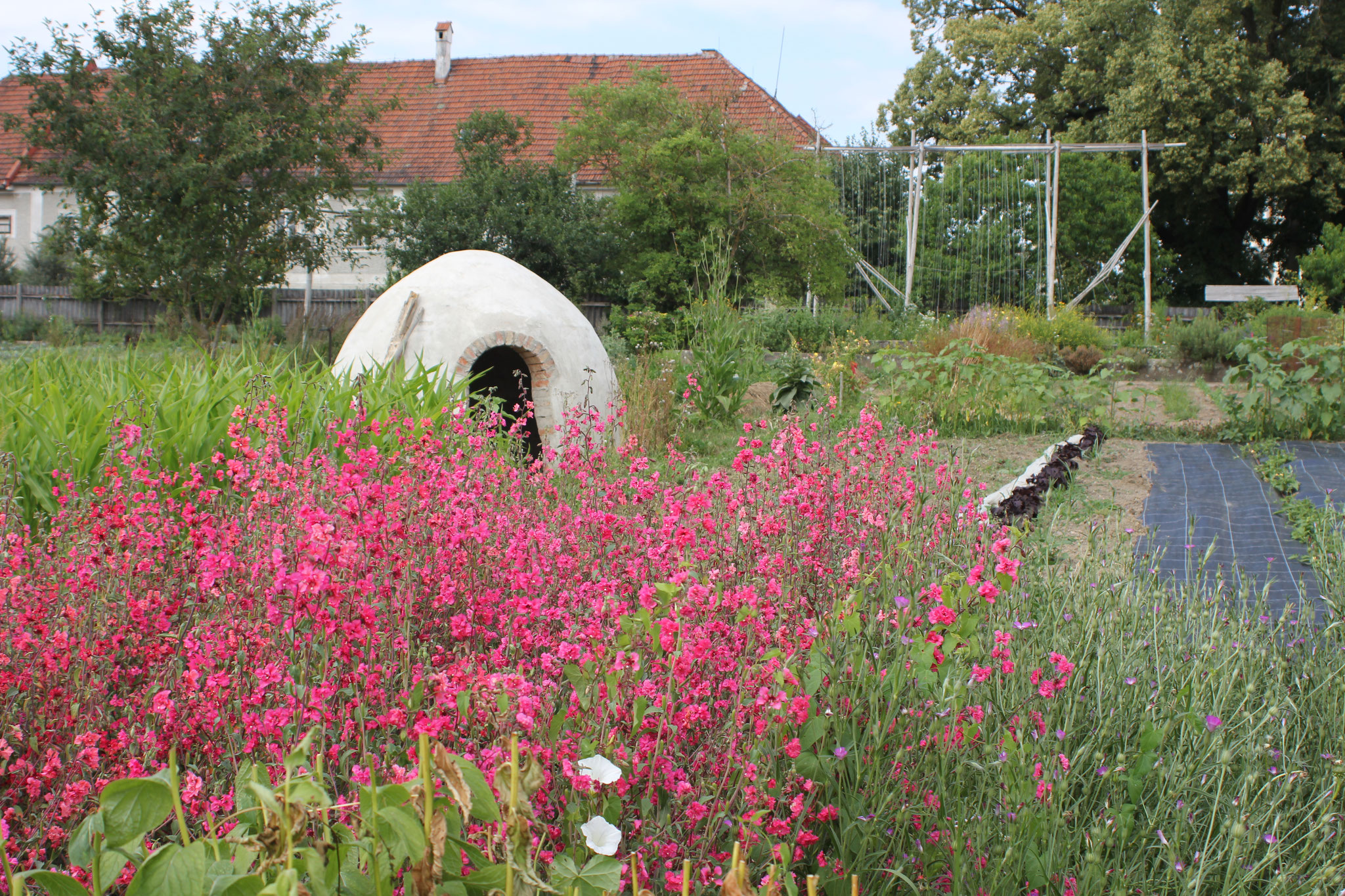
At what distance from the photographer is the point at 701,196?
679 inches

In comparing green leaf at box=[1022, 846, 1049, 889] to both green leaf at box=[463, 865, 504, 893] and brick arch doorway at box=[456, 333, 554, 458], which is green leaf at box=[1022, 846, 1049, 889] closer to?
green leaf at box=[463, 865, 504, 893]

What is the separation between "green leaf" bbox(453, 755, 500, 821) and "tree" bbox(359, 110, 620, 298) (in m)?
17.4

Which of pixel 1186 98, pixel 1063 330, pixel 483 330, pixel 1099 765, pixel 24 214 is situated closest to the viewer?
pixel 1099 765

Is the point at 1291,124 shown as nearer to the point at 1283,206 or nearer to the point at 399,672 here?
the point at 1283,206

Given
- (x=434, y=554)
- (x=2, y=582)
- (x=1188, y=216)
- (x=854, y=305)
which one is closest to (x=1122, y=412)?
(x=434, y=554)

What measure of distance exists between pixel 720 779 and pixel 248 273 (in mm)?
15976

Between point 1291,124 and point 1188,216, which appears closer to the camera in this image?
point 1291,124

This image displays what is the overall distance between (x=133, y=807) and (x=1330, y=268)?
24.5 m

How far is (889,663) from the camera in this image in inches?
99.5

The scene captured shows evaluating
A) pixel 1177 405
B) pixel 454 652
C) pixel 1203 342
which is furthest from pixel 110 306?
pixel 454 652

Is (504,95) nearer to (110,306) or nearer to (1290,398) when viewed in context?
(110,306)

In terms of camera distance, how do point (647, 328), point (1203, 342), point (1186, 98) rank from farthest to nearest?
point (1186, 98) → point (647, 328) → point (1203, 342)

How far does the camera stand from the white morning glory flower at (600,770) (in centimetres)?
125

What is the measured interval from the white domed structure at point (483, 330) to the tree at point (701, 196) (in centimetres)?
934
